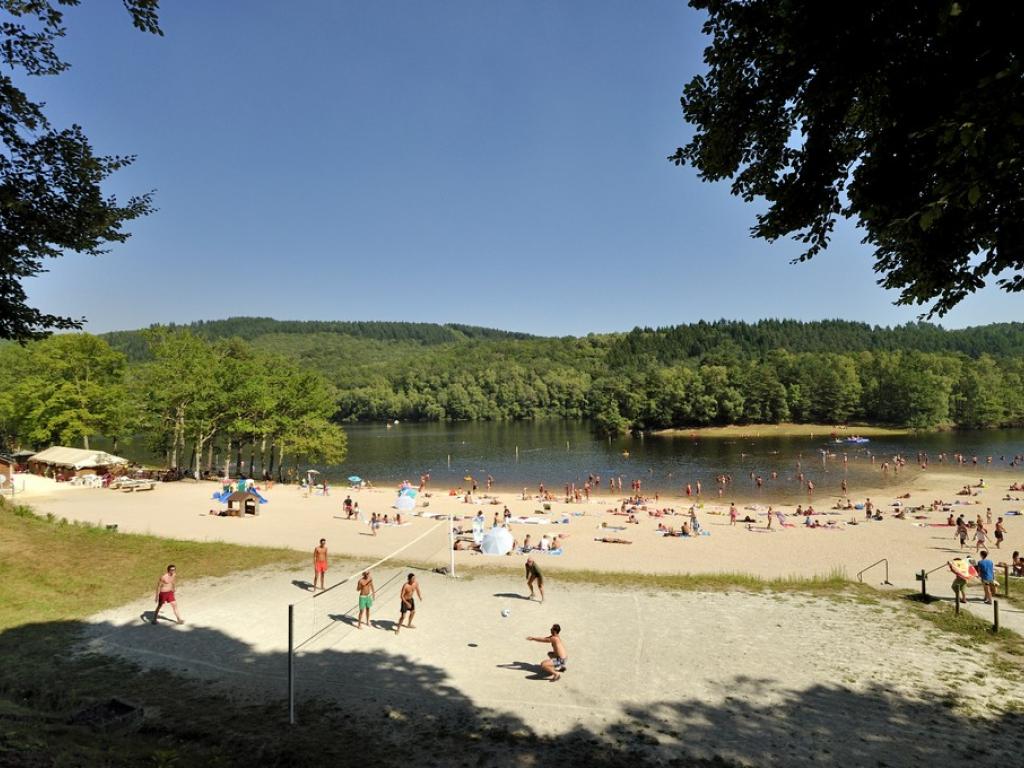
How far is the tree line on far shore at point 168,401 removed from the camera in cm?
4566

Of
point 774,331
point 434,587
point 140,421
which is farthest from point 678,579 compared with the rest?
point 774,331

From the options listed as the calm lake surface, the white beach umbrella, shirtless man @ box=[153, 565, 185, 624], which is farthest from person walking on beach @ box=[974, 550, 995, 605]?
the calm lake surface

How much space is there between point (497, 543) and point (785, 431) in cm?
8904

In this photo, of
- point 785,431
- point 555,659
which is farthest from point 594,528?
point 785,431

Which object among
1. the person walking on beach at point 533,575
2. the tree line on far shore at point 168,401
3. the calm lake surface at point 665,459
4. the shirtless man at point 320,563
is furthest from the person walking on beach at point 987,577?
the tree line on far shore at point 168,401

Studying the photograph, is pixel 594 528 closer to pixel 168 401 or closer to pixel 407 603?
pixel 407 603

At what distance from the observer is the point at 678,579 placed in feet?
64.1

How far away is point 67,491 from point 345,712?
38.8 m

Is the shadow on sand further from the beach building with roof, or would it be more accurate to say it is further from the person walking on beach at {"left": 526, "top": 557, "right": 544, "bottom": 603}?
the beach building with roof

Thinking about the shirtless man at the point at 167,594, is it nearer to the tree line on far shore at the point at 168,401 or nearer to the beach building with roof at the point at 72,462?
the tree line on far shore at the point at 168,401

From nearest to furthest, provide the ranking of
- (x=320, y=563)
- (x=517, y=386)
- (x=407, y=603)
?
(x=407, y=603)
(x=320, y=563)
(x=517, y=386)

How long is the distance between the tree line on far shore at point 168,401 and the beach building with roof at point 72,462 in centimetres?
326

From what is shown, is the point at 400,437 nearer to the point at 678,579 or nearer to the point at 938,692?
the point at 678,579

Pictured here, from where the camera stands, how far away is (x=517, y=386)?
15162 cm
